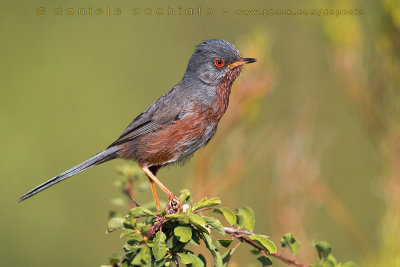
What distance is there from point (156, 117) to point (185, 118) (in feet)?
0.90

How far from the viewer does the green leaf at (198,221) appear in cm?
280

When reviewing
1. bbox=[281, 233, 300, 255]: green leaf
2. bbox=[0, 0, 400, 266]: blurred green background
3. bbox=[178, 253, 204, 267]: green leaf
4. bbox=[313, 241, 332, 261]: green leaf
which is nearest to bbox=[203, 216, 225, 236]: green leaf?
bbox=[178, 253, 204, 267]: green leaf

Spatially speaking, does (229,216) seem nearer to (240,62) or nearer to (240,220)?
(240,220)

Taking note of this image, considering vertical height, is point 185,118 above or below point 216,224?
above

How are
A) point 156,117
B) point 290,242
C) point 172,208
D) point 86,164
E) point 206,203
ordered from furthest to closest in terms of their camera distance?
point 156,117 → point 86,164 → point 172,208 → point 290,242 → point 206,203

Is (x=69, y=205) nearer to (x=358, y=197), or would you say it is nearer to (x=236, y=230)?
(x=358, y=197)

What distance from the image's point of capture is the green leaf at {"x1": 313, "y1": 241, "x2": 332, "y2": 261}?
10.1 feet

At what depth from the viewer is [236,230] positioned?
3064 mm

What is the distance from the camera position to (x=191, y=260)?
2855 mm

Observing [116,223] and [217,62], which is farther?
[217,62]

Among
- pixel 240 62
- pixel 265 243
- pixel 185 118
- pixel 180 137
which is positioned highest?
pixel 240 62

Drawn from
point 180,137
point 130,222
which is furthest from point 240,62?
point 130,222

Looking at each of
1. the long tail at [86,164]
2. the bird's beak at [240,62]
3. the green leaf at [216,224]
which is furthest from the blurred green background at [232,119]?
the green leaf at [216,224]

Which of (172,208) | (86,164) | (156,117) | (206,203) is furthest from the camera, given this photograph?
(156,117)
